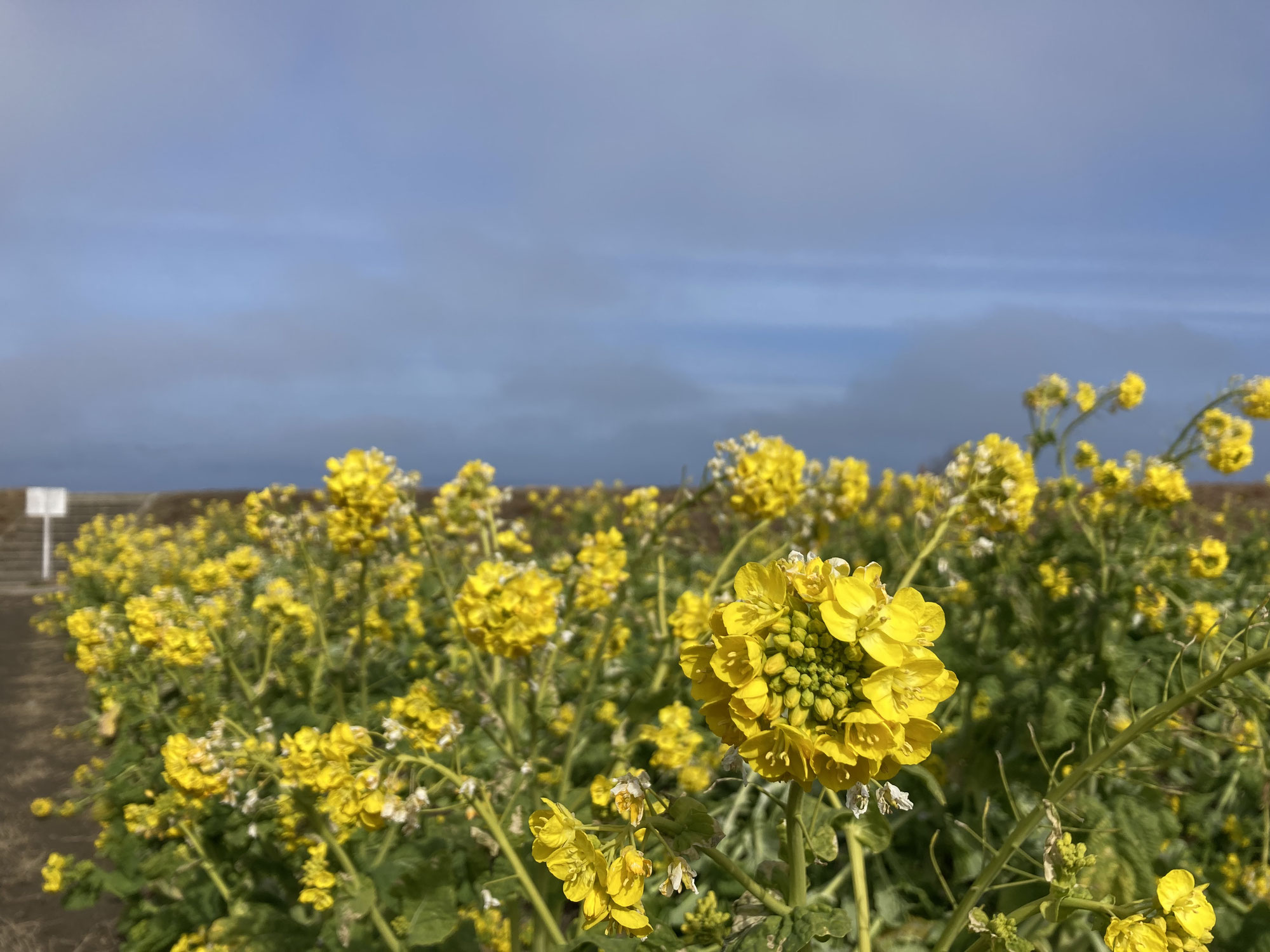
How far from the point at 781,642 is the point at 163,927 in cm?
420

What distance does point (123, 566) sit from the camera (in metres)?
9.06

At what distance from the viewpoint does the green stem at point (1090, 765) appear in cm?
153

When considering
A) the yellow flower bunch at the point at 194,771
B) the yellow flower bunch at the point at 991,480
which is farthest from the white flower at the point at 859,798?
the yellow flower bunch at the point at 194,771

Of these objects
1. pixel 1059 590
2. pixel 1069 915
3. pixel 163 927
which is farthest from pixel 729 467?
pixel 163 927

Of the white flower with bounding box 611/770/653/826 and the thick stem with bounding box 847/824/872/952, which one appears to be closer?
the white flower with bounding box 611/770/653/826

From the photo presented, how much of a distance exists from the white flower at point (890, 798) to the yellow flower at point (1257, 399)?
468 cm

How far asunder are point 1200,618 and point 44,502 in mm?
20362

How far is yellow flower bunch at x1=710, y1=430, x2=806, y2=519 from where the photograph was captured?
10.5 ft

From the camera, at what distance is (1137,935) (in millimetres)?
1428

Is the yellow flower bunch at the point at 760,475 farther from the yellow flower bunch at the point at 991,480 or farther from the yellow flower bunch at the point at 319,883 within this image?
the yellow flower bunch at the point at 319,883

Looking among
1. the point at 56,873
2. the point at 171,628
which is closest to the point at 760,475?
the point at 171,628

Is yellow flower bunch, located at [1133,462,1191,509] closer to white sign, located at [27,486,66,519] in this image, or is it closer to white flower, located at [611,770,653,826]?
white flower, located at [611,770,653,826]

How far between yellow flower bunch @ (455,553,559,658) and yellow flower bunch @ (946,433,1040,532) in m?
1.61

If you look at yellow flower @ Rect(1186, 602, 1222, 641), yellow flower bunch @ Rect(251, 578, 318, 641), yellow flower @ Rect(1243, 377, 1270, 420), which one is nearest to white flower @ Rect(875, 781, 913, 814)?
yellow flower @ Rect(1186, 602, 1222, 641)
